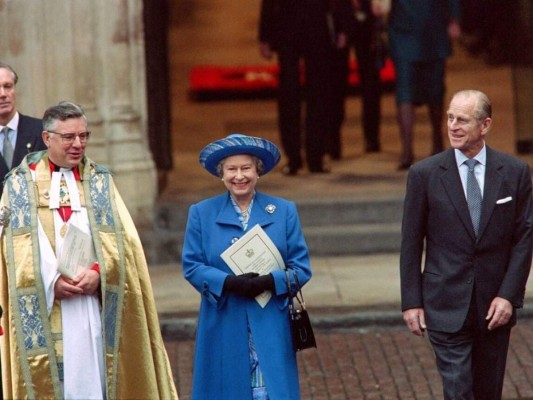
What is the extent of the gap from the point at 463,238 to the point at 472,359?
1.96 feet

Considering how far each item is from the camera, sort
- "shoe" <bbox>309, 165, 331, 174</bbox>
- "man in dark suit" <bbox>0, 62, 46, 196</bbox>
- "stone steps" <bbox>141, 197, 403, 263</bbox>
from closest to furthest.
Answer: "man in dark suit" <bbox>0, 62, 46, 196</bbox> → "stone steps" <bbox>141, 197, 403, 263</bbox> → "shoe" <bbox>309, 165, 331, 174</bbox>

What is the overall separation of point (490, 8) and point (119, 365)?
14138 mm

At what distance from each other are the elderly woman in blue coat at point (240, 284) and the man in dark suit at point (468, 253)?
0.60 metres

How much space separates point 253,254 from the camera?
302 inches

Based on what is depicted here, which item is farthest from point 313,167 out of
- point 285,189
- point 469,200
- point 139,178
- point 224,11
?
point 224,11

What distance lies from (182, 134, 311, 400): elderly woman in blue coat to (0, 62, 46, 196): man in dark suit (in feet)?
4.75

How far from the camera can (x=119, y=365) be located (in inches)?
296

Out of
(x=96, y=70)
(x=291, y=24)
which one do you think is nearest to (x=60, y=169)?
(x=96, y=70)

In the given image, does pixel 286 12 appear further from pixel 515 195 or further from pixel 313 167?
pixel 515 195

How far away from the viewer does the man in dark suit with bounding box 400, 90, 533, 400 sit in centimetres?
762

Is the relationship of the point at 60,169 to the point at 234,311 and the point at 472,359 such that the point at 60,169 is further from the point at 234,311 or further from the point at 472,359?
the point at 472,359

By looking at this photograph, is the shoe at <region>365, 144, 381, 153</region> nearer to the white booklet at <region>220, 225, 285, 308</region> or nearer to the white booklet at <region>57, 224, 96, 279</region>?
the white booklet at <region>220, 225, 285, 308</region>

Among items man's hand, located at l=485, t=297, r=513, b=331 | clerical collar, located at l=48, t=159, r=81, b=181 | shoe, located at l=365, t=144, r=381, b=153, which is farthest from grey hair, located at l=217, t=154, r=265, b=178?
shoe, located at l=365, t=144, r=381, b=153

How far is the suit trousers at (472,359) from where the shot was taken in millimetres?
7645
